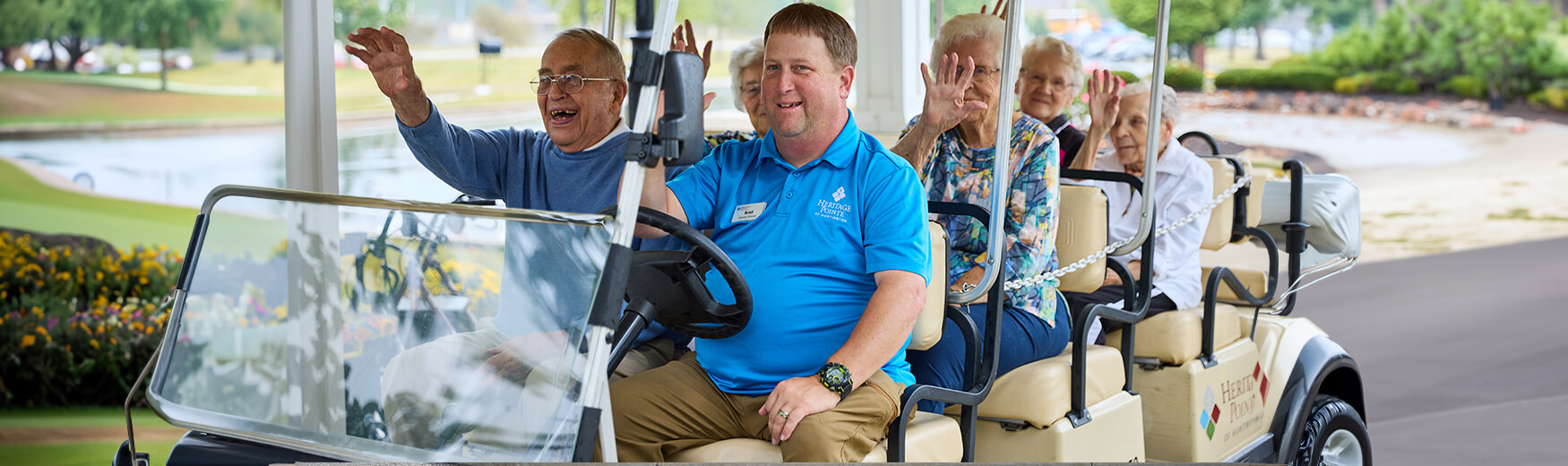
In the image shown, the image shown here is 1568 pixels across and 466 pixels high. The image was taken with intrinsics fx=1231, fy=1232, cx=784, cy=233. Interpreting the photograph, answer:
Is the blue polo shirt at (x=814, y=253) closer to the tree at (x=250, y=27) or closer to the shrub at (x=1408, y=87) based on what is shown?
the tree at (x=250, y=27)

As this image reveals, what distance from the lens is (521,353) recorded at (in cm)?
167

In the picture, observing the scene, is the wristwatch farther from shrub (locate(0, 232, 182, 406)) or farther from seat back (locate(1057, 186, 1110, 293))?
shrub (locate(0, 232, 182, 406))

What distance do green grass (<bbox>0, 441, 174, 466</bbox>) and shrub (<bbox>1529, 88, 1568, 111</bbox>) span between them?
34.6ft

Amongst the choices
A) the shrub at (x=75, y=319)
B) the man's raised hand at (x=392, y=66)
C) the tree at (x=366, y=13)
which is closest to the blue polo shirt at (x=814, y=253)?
the man's raised hand at (x=392, y=66)

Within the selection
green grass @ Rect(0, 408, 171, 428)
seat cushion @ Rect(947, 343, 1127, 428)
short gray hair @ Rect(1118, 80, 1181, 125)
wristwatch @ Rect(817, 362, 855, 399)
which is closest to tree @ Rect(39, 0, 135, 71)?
green grass @ Rect(0, 408, 171, 428)

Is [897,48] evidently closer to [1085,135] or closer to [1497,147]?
[1085,135]

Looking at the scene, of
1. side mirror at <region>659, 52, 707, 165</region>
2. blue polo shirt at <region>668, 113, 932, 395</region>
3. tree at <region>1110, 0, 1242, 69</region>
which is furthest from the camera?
tree at <region>1110, 0, 1242, 69</region>

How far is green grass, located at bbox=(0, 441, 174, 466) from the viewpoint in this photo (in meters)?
5.48

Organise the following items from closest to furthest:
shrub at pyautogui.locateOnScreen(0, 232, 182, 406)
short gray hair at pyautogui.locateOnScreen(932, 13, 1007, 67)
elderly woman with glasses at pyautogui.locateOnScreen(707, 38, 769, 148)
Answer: short gray hair at pyautogui.locateOnScreen(932, 13, 1007, 67), elderly woman with glasses at pyautogui.locateOnScreen(707, 38, 769, 148), shrub at pyautogui.locateOnScreen(0, 232, 182, 406)

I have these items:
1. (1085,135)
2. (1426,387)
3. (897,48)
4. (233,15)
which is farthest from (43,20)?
(1426,387)

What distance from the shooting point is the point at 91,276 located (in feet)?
22.4

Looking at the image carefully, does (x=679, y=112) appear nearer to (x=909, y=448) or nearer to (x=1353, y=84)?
(x=909, y=448)

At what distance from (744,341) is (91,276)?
601 cm

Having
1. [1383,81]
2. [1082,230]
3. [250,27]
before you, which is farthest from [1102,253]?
[1383,81]
